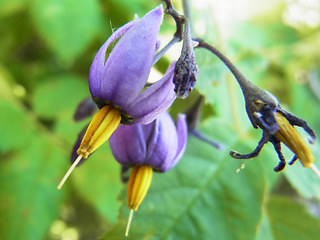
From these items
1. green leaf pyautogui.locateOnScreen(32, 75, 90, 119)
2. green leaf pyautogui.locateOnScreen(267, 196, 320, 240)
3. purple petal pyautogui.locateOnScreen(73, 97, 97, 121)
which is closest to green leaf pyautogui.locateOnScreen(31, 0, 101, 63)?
green leaf pyautogui.locateOnScreen(32, 75, 90, 119)

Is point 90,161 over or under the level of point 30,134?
under

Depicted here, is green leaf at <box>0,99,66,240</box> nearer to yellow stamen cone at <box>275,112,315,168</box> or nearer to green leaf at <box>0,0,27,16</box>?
green leaf at <box>0,0,27,16</box>

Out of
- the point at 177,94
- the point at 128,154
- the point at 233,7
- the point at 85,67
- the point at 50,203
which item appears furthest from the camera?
the point at 233,7

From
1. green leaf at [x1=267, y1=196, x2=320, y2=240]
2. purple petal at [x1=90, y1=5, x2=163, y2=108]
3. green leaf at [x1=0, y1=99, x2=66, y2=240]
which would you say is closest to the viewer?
purple petal at [x1=90, y1=5, x2=163, y2=108]

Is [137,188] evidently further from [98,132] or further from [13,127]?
[13,127]

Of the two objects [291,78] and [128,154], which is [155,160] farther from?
[291,78]

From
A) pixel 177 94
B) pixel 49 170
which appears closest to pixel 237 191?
pixel 177 94

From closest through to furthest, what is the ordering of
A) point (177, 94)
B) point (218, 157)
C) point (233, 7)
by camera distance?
point (177, 94) < point (218, 157) < point (233, 7)
